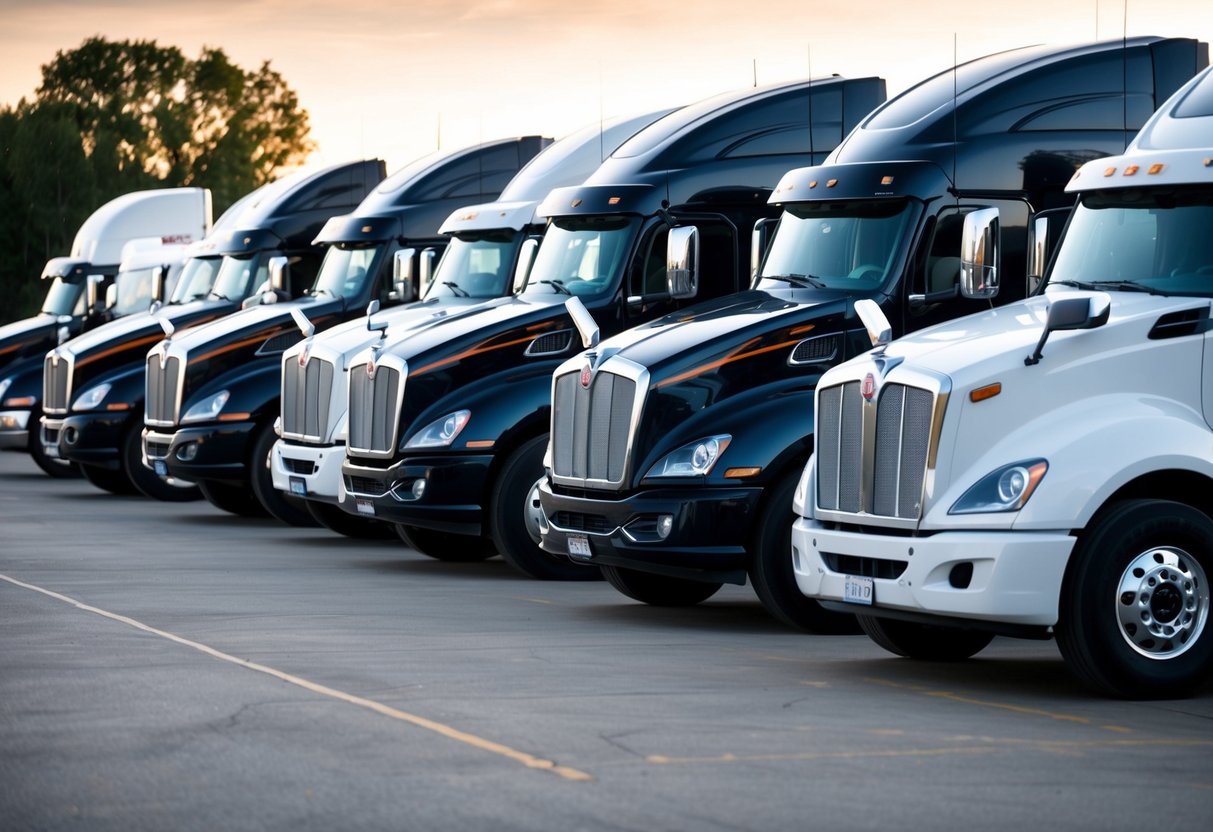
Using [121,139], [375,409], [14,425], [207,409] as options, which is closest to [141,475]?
[207,409]

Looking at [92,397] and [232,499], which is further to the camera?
[92,397]

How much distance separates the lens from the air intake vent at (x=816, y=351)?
44.2ft

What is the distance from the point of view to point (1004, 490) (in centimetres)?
1009

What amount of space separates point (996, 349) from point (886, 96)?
7628mm

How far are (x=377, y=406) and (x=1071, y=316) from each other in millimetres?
7753

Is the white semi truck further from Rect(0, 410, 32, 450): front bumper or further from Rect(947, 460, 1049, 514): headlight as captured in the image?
Rect(0, 410, 32, 450): front bumper

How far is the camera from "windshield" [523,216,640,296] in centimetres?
1680

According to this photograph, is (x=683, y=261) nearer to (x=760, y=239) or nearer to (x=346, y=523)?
(x=760, y=239)

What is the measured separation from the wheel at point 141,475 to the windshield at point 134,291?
4873 millimetres

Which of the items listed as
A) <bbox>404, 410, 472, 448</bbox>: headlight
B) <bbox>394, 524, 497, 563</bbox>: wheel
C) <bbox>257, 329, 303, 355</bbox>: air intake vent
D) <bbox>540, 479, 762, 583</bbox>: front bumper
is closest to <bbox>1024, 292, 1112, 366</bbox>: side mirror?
<bbox>540, 479, 762, 583</bbox>: front bumper

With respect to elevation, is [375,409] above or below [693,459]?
above

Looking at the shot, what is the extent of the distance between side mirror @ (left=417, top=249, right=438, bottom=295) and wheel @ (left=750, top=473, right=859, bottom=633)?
8431 mm

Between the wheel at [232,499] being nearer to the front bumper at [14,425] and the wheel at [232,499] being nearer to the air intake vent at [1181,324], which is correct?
the front bumper at [14,425]

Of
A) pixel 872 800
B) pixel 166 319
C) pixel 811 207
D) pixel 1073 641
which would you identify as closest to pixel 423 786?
pixel 872 800
